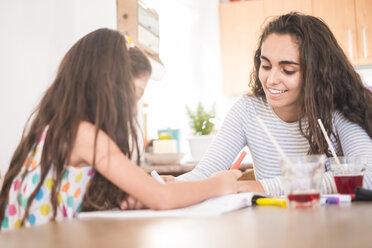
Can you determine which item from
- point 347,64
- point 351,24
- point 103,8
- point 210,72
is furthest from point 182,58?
point 347,64

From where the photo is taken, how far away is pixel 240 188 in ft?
4.18

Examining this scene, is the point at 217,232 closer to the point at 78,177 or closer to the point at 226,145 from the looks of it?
the point at 78,177

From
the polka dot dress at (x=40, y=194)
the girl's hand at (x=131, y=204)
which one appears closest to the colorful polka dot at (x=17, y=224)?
the polka dot dress at (x=40, y=194)

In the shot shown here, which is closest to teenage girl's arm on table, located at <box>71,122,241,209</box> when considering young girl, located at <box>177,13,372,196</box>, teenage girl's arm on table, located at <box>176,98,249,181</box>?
young girl, located at <box>177,13,372,196</box>

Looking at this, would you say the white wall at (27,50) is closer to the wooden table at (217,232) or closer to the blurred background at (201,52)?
the blurred background at (201,52)

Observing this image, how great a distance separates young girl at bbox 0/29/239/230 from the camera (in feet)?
3.45

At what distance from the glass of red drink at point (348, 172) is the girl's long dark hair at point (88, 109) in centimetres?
49

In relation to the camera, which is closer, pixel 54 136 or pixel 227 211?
pixel 227 211

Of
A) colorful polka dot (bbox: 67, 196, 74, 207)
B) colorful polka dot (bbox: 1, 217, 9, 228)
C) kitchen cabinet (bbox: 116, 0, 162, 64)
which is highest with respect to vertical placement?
kitchen cabinet (bbox: 116, 0, 162, 64)

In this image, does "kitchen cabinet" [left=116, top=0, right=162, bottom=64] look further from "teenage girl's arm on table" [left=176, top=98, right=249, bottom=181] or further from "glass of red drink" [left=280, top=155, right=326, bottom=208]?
"glass of red drink" [left=280, top=155, right=326, bottom=208]

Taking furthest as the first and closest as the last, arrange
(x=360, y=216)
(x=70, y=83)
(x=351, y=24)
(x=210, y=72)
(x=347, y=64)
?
1. (x=210, y=72)
2. (x=351, y=24)
3. (x=347, y=64)
4. (x=70, y=83)
5. (x=360, y=216)

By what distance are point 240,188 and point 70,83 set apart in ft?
1.62

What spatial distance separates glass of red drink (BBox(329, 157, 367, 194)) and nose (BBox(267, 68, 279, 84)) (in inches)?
21.1

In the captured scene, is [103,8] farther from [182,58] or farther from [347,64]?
[182,58]
